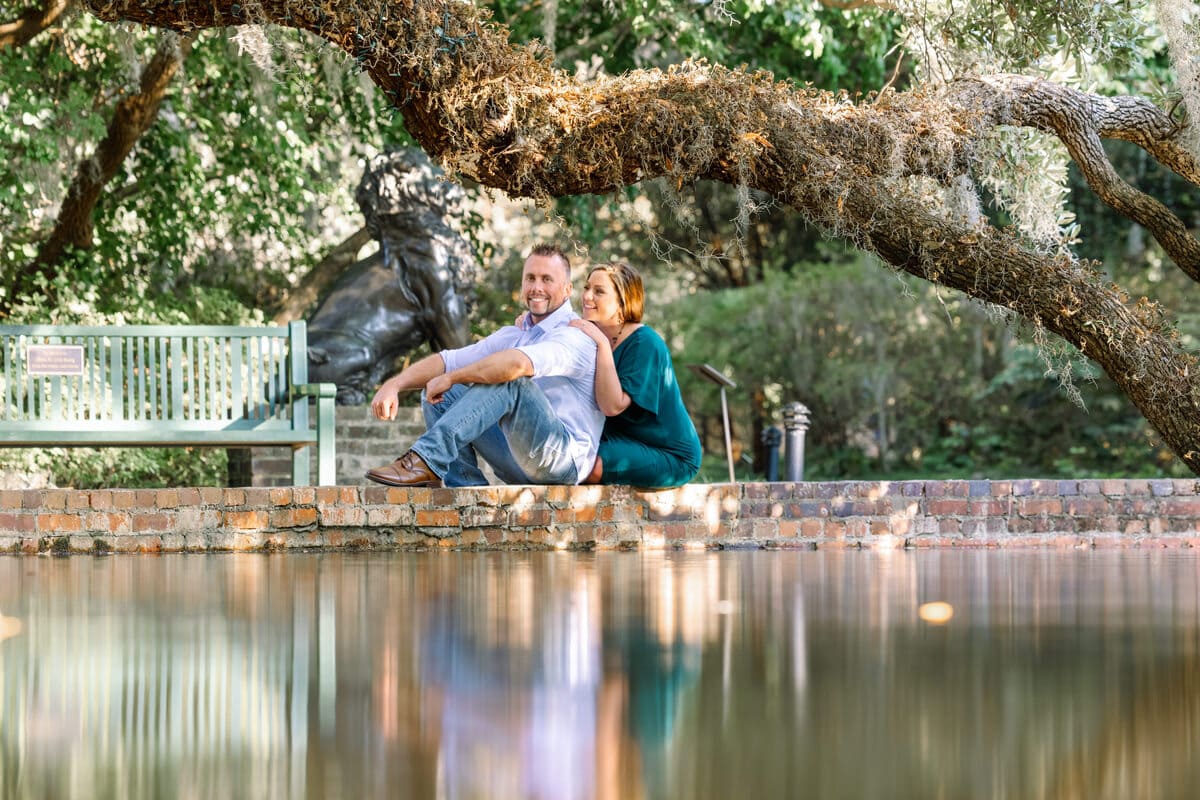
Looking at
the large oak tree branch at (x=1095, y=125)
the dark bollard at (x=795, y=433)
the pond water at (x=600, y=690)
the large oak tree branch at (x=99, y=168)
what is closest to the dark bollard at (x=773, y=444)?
the dark bollard at (x=795, y=433)

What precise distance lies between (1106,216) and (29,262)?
36.9 feet

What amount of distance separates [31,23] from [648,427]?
6.57 meters

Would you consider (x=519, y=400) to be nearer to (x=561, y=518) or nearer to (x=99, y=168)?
(x=561, y=518)

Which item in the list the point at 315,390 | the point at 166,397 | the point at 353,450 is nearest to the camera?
the point at 315,390

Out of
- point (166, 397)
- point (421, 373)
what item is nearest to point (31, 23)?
point (166, 397)

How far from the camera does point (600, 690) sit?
2430 millimetres

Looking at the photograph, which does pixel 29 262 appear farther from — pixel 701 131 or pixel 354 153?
pixel 701 131

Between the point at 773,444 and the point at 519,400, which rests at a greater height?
the point at 519,400

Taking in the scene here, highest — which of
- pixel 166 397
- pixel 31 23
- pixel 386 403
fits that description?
pixel 31 23

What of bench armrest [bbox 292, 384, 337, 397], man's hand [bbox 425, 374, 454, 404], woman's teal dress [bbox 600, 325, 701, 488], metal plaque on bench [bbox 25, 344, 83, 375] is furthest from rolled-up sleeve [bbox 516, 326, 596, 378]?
metal plaque on bench [bbox 25, 344, 83, 375]

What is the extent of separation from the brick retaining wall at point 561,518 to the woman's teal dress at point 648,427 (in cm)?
24

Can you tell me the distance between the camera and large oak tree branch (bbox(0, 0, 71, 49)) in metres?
10.4

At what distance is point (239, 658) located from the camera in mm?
2863

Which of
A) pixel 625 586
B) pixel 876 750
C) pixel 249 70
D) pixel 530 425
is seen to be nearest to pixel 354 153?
pixel 249 70
